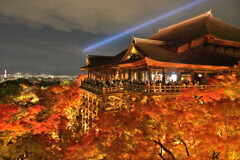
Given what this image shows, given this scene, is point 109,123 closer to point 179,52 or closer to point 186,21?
point 179,52

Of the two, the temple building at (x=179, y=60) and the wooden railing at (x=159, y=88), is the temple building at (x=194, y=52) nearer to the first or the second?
the temple building at (x=179, y=60)

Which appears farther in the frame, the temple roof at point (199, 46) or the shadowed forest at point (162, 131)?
the temple roof at point (199, 46)

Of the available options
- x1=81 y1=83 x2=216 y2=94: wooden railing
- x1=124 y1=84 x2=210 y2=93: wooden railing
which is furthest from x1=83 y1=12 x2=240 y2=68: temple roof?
x1=124 y1=84 x2=210 y2=93: wooden railing

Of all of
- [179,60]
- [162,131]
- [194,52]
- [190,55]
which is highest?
[194,52]

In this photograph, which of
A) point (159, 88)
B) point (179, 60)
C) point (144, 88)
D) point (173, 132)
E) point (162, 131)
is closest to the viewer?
point (173, 132)

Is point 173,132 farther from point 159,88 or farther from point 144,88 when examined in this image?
point 144,88

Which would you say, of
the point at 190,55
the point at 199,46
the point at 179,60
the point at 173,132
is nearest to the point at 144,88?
the point at 173,132

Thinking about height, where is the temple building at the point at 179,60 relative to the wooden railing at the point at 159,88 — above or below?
above

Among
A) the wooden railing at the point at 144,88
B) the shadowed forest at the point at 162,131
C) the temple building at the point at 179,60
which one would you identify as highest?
the temple building at the point at 179,60

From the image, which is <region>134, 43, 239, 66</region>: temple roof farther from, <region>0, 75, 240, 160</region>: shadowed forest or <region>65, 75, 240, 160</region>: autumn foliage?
<region>65, 75, 240, 160</region>: autumn foliage

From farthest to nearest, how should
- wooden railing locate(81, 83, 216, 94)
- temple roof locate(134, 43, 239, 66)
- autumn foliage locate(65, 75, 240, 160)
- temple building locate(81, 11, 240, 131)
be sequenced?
temple roof locate(134, 43, 239, 66)
temple building locate(81, 11, 240, 131)
wooden railing locate(81, 83, 216, 94)
autumn foliage locate(65, 75, 240, 160)

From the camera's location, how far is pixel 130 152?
37.4ft

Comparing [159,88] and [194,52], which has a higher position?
[194,52]

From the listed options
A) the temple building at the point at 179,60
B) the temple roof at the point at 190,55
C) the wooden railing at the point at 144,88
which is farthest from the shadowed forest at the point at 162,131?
the temple roof at the point at 190,55
